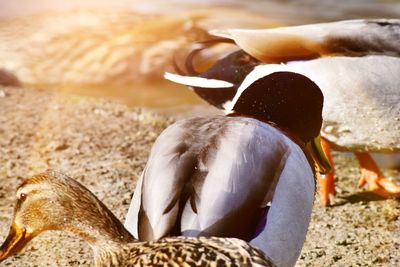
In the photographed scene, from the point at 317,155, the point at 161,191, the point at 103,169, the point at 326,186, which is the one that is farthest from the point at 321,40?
the point at 161,191

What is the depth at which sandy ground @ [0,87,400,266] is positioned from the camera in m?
4.02

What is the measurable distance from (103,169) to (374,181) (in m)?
1.64

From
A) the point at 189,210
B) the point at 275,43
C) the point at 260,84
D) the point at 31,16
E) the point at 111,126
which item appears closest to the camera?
the point at 189,210

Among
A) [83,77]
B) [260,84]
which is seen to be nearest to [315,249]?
[260,84]

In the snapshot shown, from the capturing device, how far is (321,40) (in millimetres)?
4891

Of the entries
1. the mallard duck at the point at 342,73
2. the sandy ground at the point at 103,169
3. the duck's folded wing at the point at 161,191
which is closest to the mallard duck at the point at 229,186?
the duck's folded wing at the point at 161,191

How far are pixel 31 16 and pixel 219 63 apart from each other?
586 centimetres

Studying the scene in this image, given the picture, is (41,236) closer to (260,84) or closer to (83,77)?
(260,84)

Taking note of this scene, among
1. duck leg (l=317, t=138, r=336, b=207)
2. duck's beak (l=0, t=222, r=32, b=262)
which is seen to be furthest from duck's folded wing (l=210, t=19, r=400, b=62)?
duck's beak (l=0, t=222, r=32, b=262)

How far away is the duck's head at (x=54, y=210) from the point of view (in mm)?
3088

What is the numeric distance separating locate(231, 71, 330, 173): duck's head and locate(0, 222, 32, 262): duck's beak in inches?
49.0

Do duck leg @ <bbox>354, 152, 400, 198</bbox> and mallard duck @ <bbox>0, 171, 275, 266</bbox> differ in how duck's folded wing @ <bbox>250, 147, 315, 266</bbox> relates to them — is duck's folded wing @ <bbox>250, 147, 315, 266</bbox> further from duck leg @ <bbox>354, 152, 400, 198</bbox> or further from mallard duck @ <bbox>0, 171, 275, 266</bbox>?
duck leg @ <bbox>354, 152, 400, 198</bbox>

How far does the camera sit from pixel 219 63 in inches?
202

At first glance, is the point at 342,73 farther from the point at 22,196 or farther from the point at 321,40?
the point at 22,196
